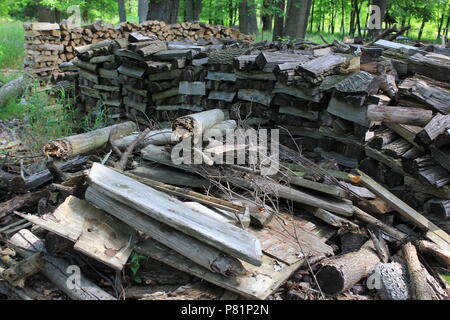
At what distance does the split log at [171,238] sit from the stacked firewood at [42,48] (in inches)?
296

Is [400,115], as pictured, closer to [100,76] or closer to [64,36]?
[100,76]

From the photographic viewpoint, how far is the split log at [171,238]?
9.88 feet

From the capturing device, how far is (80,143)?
14.6ft

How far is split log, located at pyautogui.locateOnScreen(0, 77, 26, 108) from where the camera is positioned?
8.51m

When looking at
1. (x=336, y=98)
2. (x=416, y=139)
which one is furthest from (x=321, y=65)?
(x=416, y=139)

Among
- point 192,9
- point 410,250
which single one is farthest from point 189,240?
point 192,9

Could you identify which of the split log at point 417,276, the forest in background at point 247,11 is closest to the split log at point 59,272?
the split log at point 417,276

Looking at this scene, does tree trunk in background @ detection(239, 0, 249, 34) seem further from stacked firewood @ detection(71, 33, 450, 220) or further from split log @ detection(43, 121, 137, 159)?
split log @ detection(43, 121, 137, 159)

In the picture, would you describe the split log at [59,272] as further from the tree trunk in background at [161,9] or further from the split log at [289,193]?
the tree trunk in background at [161,9]

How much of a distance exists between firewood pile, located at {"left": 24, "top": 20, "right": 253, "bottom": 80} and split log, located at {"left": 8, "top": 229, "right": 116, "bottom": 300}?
265 inches

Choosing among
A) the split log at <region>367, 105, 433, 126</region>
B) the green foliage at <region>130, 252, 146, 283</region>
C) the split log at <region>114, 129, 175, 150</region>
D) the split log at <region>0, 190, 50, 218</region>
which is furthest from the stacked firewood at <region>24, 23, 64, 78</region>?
the split log at <region>367, 105, 433, 126</region>

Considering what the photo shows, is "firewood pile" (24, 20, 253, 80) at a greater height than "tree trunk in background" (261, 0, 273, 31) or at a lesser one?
lesser

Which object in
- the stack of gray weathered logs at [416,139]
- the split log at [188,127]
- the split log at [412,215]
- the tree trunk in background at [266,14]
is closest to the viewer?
the split log at [412,215]

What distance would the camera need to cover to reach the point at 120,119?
8.20 meters
